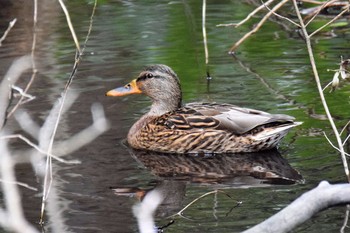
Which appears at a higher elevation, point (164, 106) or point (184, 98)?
point (164, 106)

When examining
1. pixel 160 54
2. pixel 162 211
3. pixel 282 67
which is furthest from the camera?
pixel 160 54

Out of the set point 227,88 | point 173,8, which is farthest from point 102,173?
point 173,8

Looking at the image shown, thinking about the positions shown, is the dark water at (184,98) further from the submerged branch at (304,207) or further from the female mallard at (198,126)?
the submerged branch at (304,207)

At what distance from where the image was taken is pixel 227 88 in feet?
36.7

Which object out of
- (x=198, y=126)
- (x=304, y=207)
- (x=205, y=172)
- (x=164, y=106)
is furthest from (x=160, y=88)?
(x=304, y=207)

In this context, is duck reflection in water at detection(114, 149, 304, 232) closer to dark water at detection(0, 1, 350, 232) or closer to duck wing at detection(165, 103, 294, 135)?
dark water at detection(0, 1, 350, 232)

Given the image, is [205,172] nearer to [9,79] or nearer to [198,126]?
[198,126]

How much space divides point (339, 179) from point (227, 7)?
309 inches

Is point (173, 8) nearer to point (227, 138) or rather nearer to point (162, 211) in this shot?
point (227, 138)

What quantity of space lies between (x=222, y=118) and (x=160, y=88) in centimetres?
88

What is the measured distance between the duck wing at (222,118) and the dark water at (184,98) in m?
0.30

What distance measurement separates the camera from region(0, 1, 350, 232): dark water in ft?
24.9

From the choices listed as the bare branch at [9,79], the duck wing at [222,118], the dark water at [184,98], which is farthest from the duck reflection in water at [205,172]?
the bare branch at [9,79]

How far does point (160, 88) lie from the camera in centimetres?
1016
